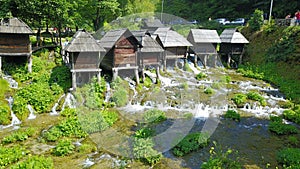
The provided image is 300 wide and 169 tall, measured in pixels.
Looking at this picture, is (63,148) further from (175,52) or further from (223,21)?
(223,21)

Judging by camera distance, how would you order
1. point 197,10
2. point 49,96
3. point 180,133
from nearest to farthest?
point 180,133, point 49,96, point 197,10

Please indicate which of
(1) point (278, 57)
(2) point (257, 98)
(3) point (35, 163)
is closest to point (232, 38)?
(1) point (278, 57)

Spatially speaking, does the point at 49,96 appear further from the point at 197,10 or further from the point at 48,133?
the point at 197,10

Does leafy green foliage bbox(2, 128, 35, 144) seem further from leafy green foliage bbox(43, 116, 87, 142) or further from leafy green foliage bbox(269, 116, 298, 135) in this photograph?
leafy green foliage bbox(269, 116, 298, 135)

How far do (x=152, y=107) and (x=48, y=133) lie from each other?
24.7 ft

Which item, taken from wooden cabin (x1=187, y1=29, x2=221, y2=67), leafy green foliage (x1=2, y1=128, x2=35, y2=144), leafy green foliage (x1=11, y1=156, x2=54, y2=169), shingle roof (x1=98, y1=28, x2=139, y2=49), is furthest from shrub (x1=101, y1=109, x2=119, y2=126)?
wooden cabin (x1=187, y1=29, x2=221, y2=67)

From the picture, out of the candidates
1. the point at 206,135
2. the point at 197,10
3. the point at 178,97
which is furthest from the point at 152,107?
the point at 197,10

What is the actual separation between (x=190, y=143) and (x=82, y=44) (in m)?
10.5

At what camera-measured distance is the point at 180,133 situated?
1429 centimetres

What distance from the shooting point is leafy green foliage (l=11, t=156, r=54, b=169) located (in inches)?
395

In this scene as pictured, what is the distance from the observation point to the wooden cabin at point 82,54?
59.8ft

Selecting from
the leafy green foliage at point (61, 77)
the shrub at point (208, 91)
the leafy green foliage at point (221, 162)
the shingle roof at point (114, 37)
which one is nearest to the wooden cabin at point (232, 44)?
the shrub at point (208, 91)

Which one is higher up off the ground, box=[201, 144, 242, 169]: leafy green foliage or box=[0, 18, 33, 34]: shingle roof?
box=[0, 18, 33, 34]: shingle roof

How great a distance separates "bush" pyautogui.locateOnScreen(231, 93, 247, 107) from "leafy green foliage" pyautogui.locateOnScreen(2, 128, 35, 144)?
1414cm
